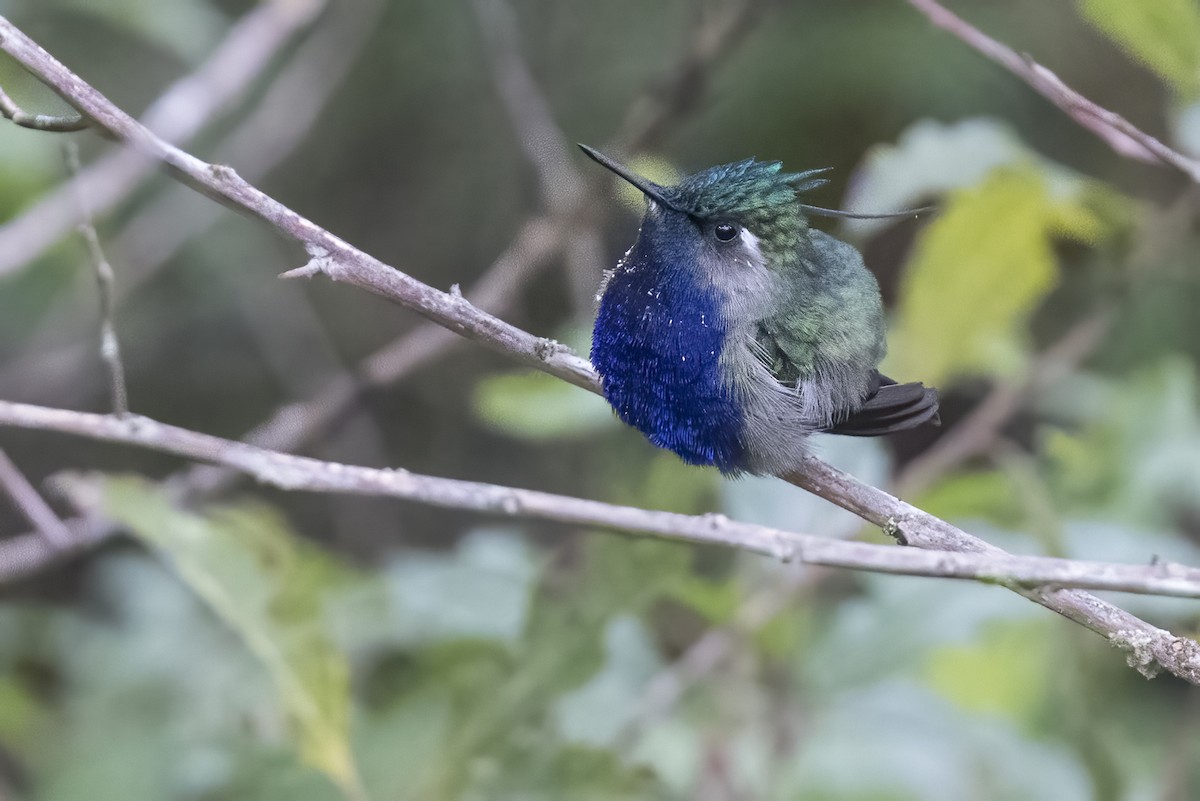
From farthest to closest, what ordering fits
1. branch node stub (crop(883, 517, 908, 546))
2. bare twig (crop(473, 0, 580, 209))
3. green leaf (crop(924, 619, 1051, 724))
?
bare twig (crop(473, 0, 580, 209)), green leaf (crop(924, 619, 1051, 724)), branch node stub (crop(883, 517, 908, 546))

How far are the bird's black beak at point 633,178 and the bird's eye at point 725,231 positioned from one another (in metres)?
0.06

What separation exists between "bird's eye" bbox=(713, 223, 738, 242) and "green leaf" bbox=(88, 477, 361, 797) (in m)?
0.90

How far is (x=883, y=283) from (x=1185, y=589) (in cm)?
108

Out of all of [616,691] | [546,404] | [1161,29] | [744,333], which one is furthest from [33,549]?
[1161,29]

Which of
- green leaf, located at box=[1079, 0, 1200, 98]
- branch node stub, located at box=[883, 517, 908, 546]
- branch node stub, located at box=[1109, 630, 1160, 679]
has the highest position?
green leaf, located at box=[1079, 0, 1200, 98]

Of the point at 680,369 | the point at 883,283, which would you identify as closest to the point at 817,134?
the point at 883,283

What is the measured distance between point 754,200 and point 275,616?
1017 mm

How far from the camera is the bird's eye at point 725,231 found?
148cm

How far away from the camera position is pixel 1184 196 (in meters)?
2.38

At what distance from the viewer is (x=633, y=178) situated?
132 centimetres

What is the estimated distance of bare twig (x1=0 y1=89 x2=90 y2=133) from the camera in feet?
3.98

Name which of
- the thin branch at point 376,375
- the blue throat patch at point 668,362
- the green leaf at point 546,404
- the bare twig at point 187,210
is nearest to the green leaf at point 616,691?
the green leaf at point 546,404

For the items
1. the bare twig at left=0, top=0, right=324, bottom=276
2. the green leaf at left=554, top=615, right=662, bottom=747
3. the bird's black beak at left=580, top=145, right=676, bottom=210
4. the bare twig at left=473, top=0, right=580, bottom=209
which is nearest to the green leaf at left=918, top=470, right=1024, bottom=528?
the green leaf at left=554, top=615, right=662, bottom=747

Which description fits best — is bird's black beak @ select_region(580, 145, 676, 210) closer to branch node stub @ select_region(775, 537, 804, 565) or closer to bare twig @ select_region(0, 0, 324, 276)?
branch node stub @ select_region(775, 537, 804, 565)
